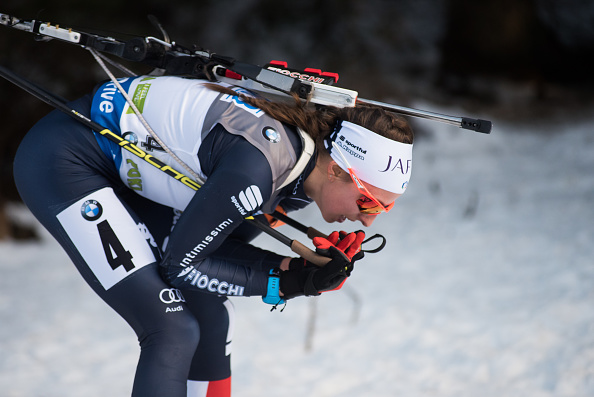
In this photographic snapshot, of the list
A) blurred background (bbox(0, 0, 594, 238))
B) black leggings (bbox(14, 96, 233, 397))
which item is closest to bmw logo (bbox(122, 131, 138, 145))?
black leggings (bbox(14, 96, 233, 397))

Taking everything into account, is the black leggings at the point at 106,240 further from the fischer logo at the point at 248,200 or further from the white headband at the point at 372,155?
the white headband at the point at 372,155

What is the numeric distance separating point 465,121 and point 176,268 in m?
1.08

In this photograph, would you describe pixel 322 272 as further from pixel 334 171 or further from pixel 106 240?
pixel 106 240

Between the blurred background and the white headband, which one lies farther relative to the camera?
the blurred background

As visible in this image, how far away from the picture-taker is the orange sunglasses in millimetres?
1924

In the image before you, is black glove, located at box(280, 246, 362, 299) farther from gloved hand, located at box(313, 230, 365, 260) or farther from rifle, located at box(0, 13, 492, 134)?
rifle, located at box(0, 13, 492, 134)

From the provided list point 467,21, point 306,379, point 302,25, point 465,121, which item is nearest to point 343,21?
point 302,25

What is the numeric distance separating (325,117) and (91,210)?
828 mm

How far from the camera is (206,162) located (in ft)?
6.13

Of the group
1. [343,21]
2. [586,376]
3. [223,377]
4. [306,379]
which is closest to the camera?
[223,377]

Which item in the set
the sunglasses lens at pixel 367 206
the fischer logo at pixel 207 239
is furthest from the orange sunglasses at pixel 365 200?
the fischer logo at pixel 207 239

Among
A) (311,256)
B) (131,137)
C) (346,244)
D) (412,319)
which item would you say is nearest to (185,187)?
(131,137)

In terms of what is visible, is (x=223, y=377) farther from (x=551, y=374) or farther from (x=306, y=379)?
(x=551, y=374)

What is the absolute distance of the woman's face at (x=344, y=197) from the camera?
6.47ft
